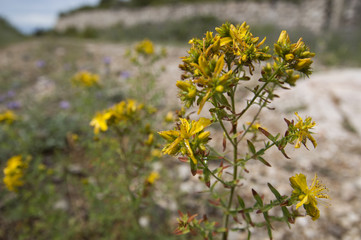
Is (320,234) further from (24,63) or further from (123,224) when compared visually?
(24,63)

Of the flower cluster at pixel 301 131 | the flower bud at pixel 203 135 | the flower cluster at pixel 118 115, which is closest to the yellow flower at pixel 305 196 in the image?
the flower cluster at pixel 301 131

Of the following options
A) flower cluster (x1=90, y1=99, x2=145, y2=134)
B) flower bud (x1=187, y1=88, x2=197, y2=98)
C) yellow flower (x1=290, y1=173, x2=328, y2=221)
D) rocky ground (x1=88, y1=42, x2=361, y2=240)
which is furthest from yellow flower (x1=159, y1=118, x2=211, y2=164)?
rocky ground (x1=88, y1=42, x2=361, y2=240)

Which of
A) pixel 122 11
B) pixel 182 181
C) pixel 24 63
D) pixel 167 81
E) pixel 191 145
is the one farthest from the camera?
pixel 122 11

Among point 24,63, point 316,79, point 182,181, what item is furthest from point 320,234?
point 24,63

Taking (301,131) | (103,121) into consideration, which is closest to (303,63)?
(301,131)

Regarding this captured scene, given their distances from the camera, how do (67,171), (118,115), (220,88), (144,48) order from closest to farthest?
1. (220,88)
2. (118,115)
3. (144,48)
4. (67,171)

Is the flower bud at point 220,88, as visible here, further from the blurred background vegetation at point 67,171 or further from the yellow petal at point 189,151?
the blurred background vegetation at point 67,171

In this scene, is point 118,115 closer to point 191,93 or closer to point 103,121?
point 103,121

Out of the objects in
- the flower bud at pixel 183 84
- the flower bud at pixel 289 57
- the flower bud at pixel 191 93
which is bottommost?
→ the flower bud at pixel 191 93

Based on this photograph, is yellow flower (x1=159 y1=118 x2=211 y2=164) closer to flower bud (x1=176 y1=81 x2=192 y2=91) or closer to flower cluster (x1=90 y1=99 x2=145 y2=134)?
flower bud (x1=176 y1=81 x2=192 y2=91)
